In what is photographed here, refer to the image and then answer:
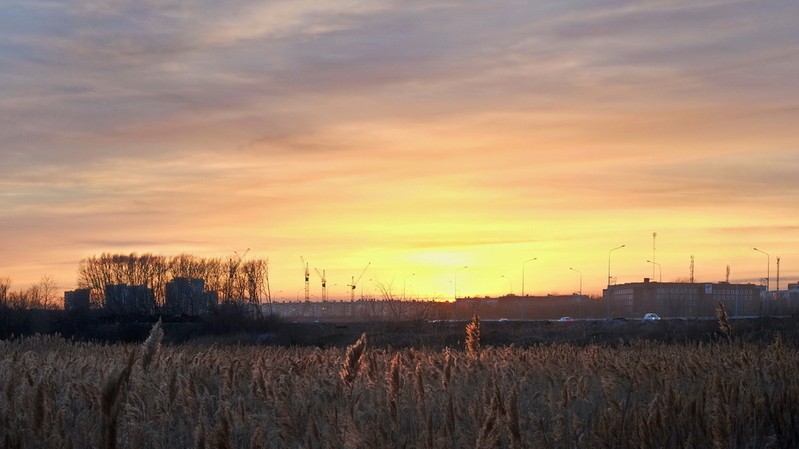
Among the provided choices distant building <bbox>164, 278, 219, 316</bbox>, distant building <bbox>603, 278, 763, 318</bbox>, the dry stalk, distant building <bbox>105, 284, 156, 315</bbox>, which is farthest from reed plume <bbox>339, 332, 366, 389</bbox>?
distant building <bbox>603, 278, 763, 318</bbox>

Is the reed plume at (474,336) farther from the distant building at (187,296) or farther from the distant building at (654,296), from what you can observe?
the distant building at (654,296)

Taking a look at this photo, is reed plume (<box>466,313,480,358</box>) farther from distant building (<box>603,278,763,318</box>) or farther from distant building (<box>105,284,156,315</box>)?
distant building (<box>603,278,763,318</box>)

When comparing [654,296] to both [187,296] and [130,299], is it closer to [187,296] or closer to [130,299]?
[187,296]

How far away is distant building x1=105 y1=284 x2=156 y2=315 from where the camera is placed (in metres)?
86.0

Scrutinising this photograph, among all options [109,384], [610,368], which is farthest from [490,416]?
[610,368]

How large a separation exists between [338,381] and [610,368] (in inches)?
160

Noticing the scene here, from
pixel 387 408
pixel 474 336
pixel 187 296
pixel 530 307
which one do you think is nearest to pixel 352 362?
pixel 387 408

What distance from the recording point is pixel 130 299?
91.9 metres

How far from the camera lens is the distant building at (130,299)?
3384 inches

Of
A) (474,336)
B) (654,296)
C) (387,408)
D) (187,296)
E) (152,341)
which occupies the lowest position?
(654,296)

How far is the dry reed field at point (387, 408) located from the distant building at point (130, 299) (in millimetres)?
76454

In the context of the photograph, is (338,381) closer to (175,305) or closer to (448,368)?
(448,368)

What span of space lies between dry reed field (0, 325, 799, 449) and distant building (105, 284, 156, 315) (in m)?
76.5

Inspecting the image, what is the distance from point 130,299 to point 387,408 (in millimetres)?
88886
